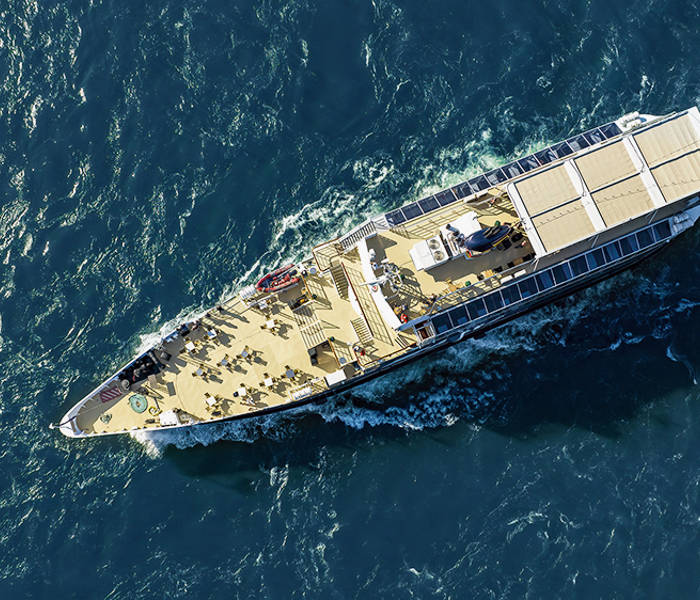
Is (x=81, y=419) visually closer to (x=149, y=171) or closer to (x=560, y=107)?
(x=149, y=171)

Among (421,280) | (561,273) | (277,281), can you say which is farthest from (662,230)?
(277,281)

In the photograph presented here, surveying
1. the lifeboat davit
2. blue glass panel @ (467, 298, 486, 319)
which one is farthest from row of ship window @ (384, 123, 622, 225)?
the lifeboat davit

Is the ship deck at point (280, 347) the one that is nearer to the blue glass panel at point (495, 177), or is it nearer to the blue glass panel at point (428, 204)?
the blue glass panel at point (428, 204)

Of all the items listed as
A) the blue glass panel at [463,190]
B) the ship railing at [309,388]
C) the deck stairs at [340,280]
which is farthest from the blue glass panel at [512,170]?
the ship railing at [309,388]

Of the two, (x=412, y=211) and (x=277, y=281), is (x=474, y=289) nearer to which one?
(x=412, y=211)

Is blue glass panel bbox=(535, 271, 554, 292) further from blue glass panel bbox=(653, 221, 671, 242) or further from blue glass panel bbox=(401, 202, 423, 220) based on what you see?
blue glass panel bbox=(401, 202, 423, 220)

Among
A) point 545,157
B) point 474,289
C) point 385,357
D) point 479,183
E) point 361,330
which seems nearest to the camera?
point 474,289
